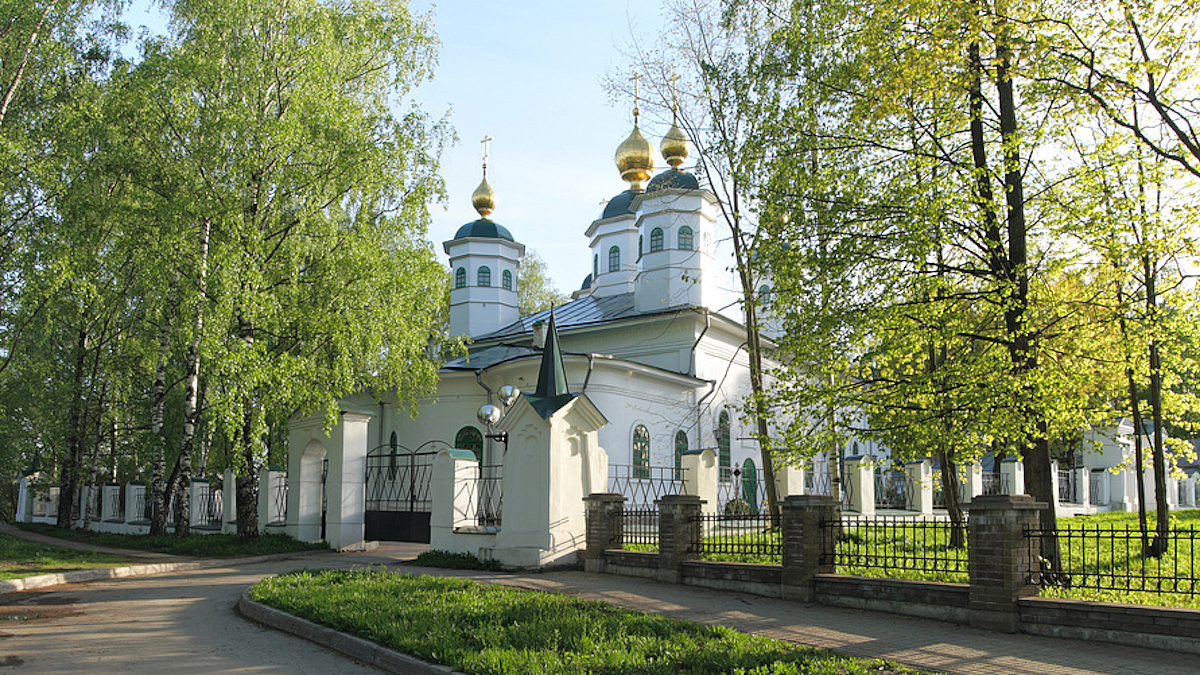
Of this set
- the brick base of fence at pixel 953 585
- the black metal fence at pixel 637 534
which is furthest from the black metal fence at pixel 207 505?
the brick base of fence at pixel 953 585

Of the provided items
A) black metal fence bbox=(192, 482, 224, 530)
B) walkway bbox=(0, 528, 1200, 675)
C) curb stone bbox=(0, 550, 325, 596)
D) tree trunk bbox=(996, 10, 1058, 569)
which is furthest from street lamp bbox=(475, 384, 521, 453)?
black metal fence bbox=(192, 482, 224, 530)

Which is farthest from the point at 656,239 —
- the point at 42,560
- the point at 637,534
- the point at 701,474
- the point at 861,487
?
the point at 42,560

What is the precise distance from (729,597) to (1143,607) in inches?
168

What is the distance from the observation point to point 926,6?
1004 centimetres

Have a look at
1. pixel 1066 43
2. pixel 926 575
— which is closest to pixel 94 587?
pixel 926 575

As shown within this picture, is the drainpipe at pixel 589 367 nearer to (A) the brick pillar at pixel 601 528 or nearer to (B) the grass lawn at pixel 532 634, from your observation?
(A) the brick pillar at pixel 601 528

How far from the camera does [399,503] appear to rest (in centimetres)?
1930

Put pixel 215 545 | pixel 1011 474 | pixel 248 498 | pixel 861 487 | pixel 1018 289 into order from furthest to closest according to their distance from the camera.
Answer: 1. pixel 1011 474
2. pixel 861 487
3. pixel 248 498
4. pixel 215 545
5. pixel 1018 289

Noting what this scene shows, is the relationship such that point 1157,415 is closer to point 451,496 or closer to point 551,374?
point 551,374

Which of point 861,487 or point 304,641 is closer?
point 304,641

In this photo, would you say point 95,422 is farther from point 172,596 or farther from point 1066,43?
point 1066,43

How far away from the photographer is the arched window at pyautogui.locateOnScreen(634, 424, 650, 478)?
73.7ft

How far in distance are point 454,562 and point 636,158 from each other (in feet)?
70.2

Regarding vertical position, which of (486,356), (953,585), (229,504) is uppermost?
(486,356)
